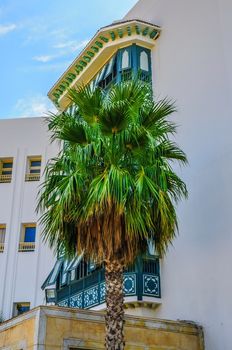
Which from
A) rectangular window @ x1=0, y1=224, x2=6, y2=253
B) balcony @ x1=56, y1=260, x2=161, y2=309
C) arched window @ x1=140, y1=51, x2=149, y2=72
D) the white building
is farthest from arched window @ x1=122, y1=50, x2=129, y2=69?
rectangular window @ x1=0, y1=224, x2=6, y2=253

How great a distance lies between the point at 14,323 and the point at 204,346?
19.7 ft

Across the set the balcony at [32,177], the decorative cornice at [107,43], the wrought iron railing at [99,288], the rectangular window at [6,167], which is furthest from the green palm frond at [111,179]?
the rectangular window at [6,167]

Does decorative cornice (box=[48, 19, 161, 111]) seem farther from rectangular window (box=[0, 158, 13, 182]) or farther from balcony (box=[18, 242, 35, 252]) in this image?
balcony (box=[18, 242, 35, 252])

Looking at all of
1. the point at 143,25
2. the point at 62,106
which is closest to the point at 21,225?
the point at 62,106

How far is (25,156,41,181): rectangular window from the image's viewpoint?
2678 centimetres

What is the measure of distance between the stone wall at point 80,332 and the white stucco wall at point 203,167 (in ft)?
3.36

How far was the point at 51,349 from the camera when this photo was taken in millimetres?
12578

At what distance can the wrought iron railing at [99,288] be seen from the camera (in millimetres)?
16531

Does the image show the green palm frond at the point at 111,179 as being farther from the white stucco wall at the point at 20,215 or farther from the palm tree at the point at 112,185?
the white stucco wall at the point at 20,215

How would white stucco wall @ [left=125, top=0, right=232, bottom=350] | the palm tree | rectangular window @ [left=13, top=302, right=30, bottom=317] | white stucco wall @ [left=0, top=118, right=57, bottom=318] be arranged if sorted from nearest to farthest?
the palm tree
white stucco wall @ [left=125, top=0, right=232, bottom=350]
rectangular window @ [left=13, top=302, right=30, bottom=317]
white stucco wall @ [left=0, top=118, right=57, bottom=318]

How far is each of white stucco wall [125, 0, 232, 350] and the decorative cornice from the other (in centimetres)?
128

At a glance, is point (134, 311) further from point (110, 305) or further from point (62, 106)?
point (62, 106)

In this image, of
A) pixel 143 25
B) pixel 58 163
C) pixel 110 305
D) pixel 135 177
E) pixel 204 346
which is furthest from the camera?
pixel 143 25

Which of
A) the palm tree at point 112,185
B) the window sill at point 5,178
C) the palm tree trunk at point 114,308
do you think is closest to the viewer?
the palm tree trunk at point 114,308
